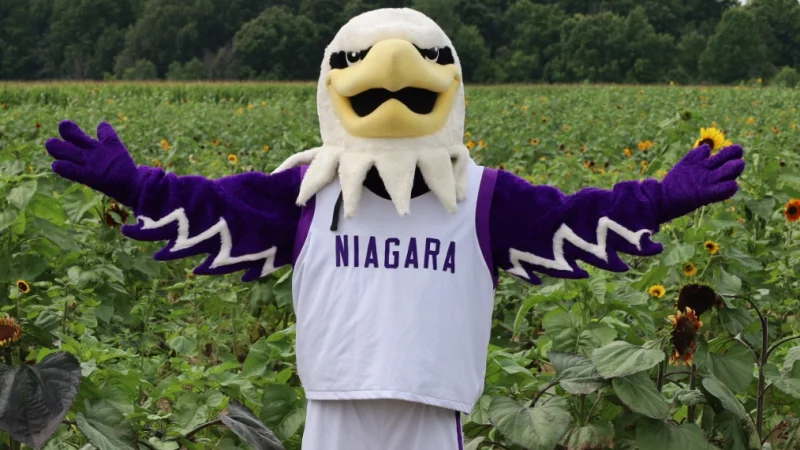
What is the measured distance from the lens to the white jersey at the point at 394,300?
1.97m

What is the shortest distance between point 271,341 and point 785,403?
1.27m

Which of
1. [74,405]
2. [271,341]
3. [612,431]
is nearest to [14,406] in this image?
[74,405]

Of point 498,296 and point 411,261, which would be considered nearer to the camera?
point 411,261

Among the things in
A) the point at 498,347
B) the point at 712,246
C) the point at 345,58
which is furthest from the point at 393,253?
the point at 712,246

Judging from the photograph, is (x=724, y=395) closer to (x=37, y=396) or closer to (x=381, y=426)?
(x=381, y=426)

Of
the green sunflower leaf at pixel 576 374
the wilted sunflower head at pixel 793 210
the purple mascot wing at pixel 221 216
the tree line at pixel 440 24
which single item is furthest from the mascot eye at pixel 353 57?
the tree line at pixel 440 24

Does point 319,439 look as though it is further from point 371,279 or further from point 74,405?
point 74,405

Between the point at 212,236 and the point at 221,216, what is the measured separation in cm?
4

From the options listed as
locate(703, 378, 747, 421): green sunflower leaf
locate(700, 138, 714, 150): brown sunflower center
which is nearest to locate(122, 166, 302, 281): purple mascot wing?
locate(703, 378, 747, 421): green sunflower leaf

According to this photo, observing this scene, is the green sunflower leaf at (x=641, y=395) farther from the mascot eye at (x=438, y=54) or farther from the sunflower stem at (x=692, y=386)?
the mascot eye at (x=438, y=54)

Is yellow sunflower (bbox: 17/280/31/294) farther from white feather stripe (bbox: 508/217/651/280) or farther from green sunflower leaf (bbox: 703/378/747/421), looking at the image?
green sunflower leaf (bbox: 703/378/747/421)

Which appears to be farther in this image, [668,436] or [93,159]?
[668,436]

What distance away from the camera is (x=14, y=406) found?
178cm

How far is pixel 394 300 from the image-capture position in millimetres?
1980
